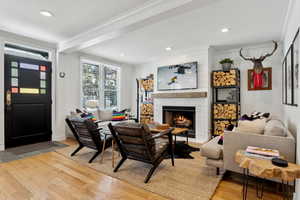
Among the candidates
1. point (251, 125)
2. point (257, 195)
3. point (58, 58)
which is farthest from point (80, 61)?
point (257, 195)

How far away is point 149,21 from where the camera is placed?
2609 mm

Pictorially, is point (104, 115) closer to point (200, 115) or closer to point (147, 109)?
point (147, 109)

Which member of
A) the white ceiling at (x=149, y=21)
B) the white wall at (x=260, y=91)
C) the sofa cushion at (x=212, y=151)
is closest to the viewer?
the sofa cushion at (x=212, y=151)

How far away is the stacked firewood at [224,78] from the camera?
4.18 meters

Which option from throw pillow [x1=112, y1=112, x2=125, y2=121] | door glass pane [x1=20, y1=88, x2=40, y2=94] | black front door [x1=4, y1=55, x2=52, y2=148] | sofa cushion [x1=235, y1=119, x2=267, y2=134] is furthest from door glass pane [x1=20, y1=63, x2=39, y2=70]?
sofa cushion [x1=235, y1=119, x2=267, y2=134]

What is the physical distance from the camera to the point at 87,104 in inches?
194

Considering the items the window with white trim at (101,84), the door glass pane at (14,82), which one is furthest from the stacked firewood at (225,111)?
the door glass pane at (14,82)

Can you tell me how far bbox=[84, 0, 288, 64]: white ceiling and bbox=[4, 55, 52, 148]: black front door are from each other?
1541 mm

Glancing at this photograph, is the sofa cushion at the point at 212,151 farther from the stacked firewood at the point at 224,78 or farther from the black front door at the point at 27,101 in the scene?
the black front door at the point at 27,101

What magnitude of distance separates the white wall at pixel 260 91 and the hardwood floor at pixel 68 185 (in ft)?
9.03

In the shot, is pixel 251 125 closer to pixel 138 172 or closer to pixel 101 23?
pixel 138 172

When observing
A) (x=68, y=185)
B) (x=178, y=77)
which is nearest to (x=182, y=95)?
(x=178, y=77)

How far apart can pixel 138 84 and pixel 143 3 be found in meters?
4.04

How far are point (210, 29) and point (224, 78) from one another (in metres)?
1.54
